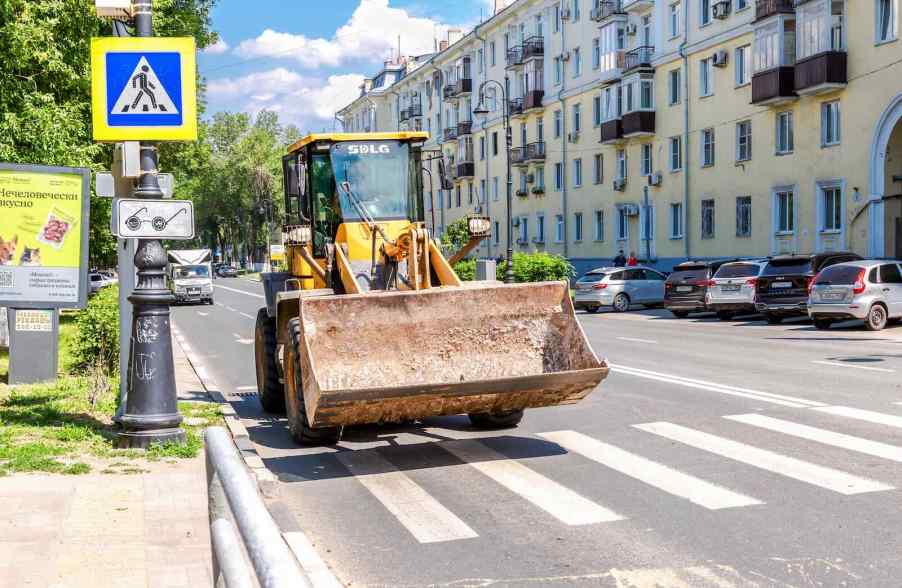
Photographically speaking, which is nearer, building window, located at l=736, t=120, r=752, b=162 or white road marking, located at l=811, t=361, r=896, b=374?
white road marking, located at l=811, t=361, r=896, b=374

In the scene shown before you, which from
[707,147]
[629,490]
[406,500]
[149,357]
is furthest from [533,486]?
[707,147]

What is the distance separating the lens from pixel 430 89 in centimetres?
7681

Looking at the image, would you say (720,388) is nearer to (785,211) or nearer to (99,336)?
(99,336)

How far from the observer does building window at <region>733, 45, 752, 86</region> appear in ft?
118

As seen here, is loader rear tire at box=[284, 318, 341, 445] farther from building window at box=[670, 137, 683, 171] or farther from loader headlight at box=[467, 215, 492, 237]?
building window at box=[670, 137, 683, 171]

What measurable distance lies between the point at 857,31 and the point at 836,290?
37.7 ft

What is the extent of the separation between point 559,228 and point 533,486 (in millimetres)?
47136

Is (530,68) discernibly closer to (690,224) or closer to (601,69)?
(601,69)

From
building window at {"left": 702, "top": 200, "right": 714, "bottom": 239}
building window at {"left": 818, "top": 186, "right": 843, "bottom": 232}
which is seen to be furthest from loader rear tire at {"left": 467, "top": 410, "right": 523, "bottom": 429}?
building window at {"left": 702, "top": 200, "right": 714, "bottom": 239}

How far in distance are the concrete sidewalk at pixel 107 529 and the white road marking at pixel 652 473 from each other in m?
3.08

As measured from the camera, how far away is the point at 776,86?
33000mm

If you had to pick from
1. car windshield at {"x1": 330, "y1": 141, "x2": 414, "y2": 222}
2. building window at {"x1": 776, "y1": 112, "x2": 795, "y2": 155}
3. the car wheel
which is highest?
building window at {"x1": 776, "y1": 112, "x2": 795, "y2": 155}

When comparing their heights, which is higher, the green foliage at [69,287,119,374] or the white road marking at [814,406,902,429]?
the green foliage at [69,287,119,374]

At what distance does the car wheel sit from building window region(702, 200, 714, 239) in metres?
16.6
